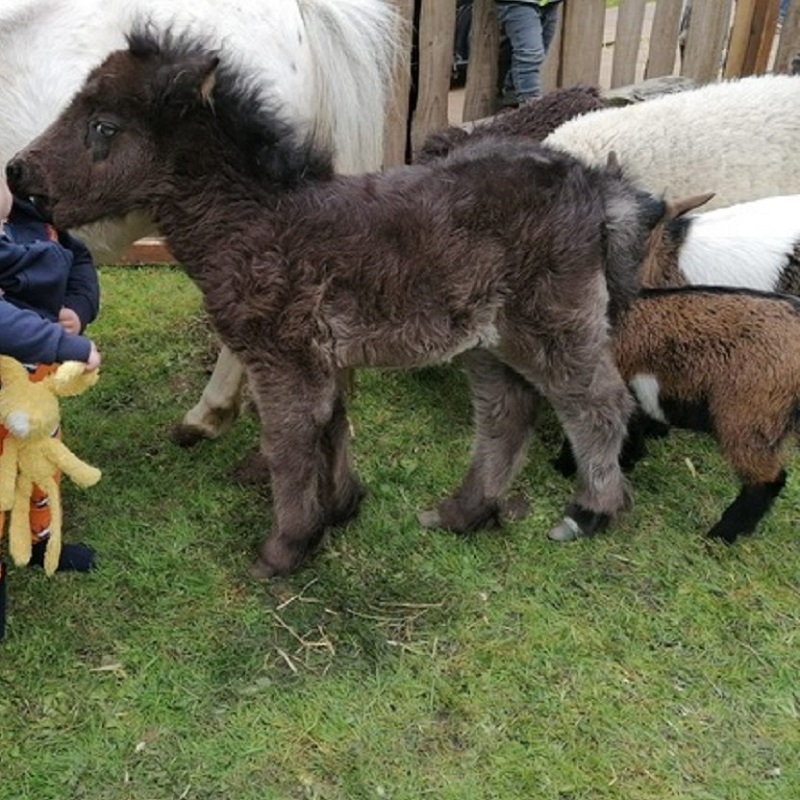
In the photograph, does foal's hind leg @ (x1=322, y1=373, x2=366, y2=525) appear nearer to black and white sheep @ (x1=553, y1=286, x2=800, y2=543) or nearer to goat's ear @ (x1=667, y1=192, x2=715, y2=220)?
black and white sheep @ (x1=553, y1=286, x2=800, y2=543)

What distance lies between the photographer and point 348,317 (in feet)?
10.4

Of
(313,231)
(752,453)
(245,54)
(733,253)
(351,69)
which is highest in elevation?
(245,54)

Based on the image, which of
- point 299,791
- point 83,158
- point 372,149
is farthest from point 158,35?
point 299,791

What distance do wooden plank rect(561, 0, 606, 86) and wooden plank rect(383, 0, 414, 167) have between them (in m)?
1.09

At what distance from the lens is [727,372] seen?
3633 mm

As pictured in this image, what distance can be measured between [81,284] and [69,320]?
24 cm

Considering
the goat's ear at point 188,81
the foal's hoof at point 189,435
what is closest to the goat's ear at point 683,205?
the goat's ear at point 188,81

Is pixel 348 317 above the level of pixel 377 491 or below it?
above

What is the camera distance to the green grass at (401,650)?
2.96 meters

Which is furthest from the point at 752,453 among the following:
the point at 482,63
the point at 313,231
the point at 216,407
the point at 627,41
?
the point at 627,41

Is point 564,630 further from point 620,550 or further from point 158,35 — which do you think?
point 158,35

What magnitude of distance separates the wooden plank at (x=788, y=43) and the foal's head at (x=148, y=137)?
493 centimetres

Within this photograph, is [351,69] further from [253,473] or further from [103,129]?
[253,473]

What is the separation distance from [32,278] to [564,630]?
2083 mm
